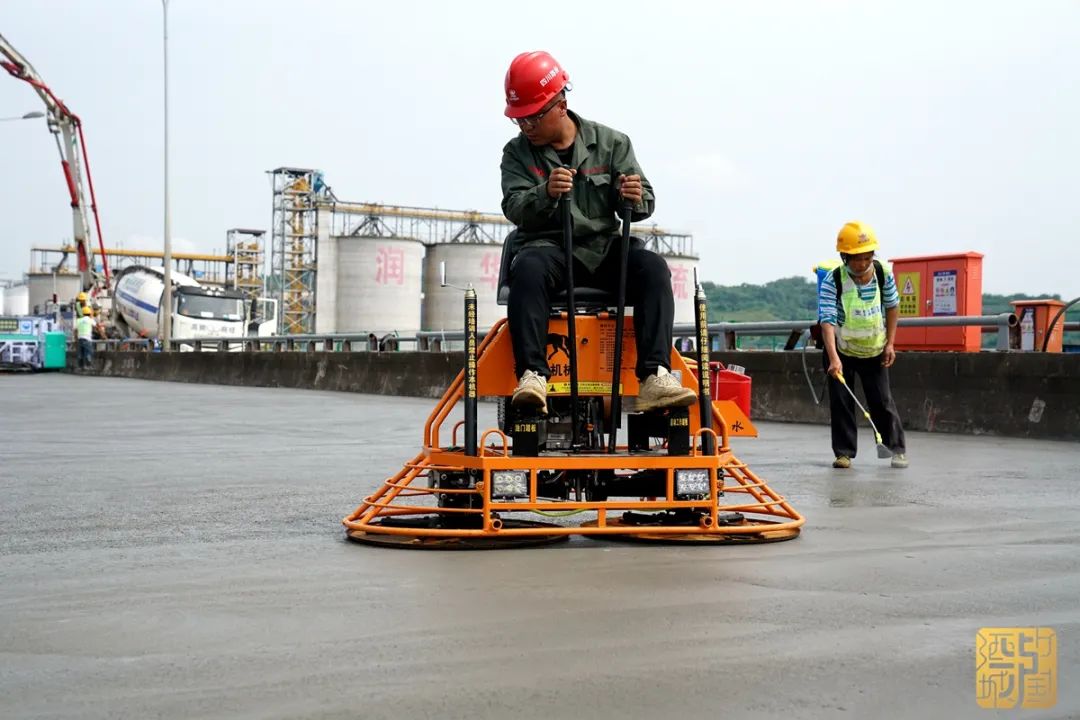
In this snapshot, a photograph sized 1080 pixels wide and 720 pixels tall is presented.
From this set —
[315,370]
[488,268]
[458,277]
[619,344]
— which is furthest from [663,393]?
[488,268]

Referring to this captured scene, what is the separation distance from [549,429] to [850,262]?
4073 millimetres

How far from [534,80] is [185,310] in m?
47.8

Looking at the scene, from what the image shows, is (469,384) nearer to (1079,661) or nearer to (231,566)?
(231,566)

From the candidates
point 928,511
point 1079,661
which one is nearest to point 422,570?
point 1079,661

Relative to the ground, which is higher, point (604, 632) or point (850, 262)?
point (850, 262)

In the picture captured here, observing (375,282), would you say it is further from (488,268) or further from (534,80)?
(534,80)

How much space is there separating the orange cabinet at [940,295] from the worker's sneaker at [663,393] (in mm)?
12075

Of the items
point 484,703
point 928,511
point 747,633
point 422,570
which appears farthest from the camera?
point 928,511

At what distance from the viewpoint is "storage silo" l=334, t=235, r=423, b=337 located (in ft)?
261

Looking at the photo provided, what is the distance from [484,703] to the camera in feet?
9.84

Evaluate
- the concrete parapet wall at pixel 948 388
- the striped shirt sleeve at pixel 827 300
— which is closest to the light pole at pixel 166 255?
the concrete parapet wall at pixel 948 388

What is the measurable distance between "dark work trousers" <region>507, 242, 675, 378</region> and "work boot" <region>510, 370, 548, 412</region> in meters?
0.08

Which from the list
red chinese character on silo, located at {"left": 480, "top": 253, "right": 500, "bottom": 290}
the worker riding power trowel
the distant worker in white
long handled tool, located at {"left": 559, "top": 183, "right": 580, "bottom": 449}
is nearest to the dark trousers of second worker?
the distant worker in white

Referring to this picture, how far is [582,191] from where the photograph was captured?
5883mm
